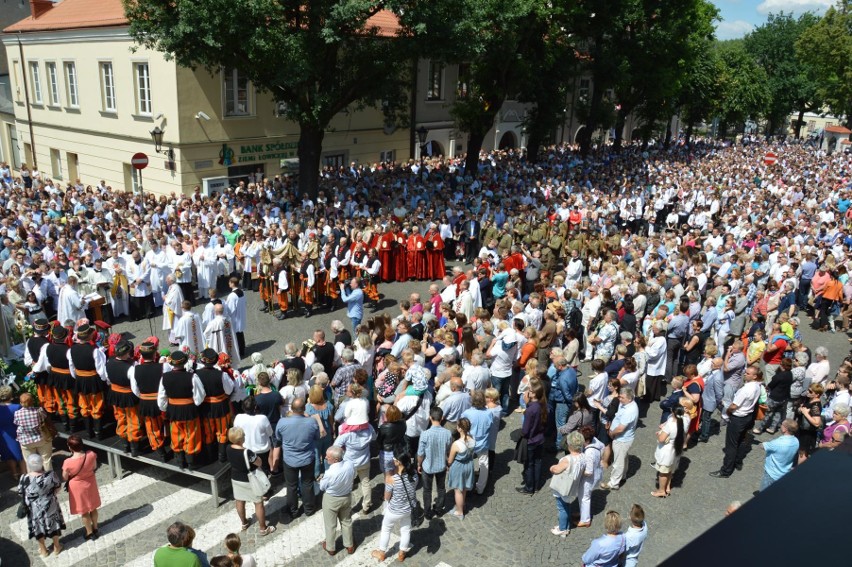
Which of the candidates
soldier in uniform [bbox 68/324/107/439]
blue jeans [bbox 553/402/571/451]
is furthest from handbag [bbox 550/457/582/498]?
soldier in uniform [bbox 68/324/107/439]

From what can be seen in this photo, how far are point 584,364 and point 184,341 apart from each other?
23.4ft

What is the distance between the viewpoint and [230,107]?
955 inches

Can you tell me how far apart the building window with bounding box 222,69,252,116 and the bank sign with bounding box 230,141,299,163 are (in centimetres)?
125

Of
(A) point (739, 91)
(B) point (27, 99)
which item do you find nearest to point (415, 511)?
(B) point (27, 99)

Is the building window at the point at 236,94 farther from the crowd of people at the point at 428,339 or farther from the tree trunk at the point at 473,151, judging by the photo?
the tree trunk at the point at 473,151

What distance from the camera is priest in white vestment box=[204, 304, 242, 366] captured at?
1116 centimetres

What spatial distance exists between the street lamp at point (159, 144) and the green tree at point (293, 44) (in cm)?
289

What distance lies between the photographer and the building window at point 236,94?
23.8 m

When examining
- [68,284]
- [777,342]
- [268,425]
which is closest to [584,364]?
[777,342]

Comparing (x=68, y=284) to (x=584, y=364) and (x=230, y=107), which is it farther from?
(x=230, y=107)

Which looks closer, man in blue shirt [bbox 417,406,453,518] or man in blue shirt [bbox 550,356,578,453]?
man in blue shirt [bbox 417,406,453,518]

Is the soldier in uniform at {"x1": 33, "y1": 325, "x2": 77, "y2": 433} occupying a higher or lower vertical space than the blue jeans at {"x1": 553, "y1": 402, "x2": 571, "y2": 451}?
higher

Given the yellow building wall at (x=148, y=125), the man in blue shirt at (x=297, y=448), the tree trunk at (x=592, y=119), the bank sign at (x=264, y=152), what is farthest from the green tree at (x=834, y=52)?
the man in blue shirt at (x=297, y=448)

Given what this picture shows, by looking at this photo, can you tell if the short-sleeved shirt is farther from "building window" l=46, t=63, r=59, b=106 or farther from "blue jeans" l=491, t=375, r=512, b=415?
"building window" l=46, t=63, r=59, b=106
